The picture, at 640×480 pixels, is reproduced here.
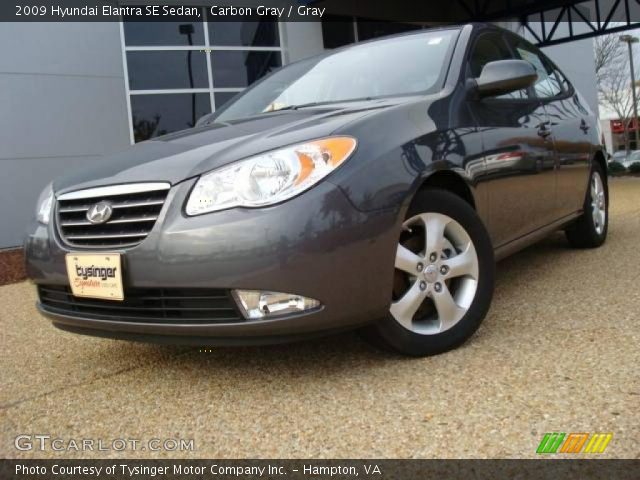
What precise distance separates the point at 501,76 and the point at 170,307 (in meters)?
1.80

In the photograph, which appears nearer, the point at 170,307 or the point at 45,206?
the point at 170,307

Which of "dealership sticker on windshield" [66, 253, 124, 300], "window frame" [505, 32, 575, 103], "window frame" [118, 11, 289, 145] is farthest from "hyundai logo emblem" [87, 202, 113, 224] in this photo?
"window frame" [118, 11, 289, 145]

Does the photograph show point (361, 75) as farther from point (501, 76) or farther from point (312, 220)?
point (312, 220)

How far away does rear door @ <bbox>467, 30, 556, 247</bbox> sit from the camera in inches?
114

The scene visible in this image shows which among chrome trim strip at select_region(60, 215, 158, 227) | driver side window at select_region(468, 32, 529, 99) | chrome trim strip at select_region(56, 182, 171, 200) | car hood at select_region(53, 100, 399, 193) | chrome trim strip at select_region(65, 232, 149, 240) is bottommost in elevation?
chrome trim strip at select_region(65, 232, 149, 240)

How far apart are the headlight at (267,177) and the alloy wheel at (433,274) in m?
0.44

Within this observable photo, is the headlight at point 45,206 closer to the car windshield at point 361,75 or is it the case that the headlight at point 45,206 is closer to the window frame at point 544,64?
the car windshield at point 361,75

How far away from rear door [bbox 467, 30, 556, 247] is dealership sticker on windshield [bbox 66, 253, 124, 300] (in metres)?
1.65

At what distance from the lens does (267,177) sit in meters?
2.10

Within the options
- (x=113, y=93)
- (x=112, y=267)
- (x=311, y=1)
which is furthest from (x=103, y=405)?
(x=311, y=1)

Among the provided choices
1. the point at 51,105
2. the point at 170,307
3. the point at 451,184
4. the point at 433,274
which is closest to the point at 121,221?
the point at 170,307

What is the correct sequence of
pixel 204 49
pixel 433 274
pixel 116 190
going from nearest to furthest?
1. pixel 116 190
2. pixel 433 274
3. pixel 204 49

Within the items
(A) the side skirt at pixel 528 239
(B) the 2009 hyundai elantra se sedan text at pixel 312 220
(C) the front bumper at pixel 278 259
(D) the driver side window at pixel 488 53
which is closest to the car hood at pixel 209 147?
(B) the 2009 hyundai elantra se sedan text at pixel 312 220

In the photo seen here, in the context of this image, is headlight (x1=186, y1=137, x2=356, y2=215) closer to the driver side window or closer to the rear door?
the rear door
